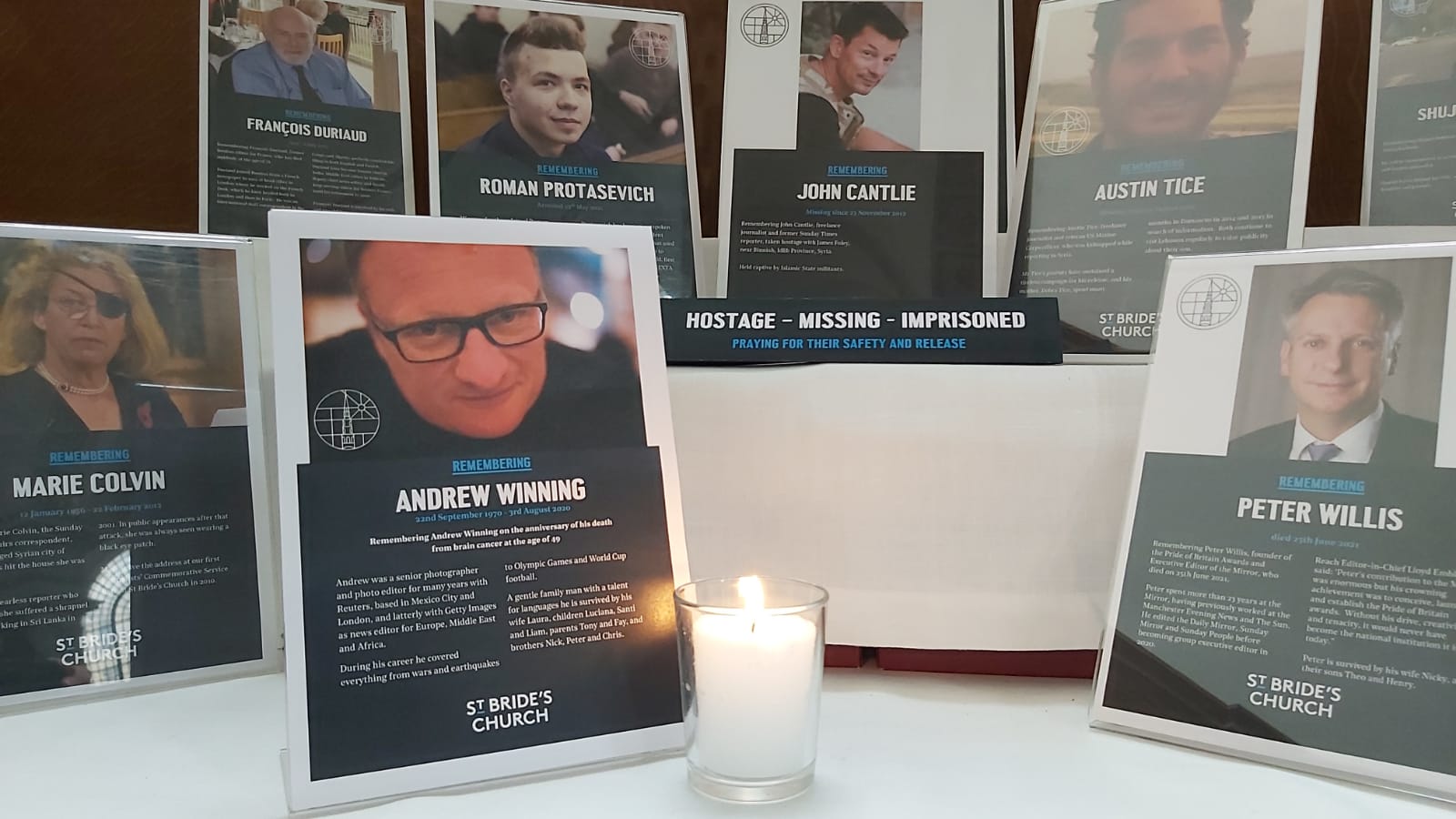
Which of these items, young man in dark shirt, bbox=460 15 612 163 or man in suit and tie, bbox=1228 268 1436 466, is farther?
young man in dark shirt, bbox=460 15 612 163

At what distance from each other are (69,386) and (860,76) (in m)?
0.76

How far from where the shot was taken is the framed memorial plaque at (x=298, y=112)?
92cm

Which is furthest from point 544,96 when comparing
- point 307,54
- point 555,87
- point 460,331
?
point 460,331

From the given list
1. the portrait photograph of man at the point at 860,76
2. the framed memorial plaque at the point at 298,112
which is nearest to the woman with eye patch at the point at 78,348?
the framed memorial plaque at the point at 298,112

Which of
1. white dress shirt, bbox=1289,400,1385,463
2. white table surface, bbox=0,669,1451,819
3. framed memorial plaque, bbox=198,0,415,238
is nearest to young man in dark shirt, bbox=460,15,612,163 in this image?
framed memorial plaque, bbox=198,0,415,238

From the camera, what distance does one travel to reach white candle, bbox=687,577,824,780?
559mm

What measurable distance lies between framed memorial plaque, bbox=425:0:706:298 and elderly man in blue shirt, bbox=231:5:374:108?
0.09 metres

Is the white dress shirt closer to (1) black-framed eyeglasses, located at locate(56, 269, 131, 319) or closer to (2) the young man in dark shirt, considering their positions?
(2) the young man in dark shirt

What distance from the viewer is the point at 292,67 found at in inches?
37.7

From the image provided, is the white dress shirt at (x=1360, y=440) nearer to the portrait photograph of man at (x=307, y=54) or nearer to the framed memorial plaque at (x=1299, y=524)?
the framed memorial plaque at (x=1299, y=524)

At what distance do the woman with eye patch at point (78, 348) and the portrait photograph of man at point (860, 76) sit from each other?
619 millimetres

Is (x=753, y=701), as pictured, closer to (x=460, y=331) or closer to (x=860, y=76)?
(x=460, y=331)

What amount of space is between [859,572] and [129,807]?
49 cm

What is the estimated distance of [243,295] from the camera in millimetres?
788
